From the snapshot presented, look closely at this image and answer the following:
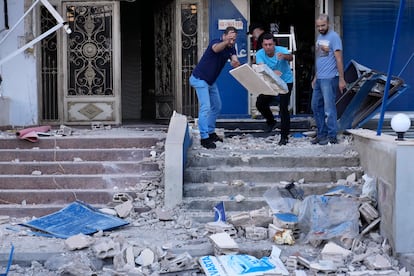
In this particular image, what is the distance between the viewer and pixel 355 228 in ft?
21.7

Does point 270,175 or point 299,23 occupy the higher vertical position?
point 299,23

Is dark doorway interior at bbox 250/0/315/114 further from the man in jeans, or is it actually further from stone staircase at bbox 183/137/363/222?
stone staircase at bbox 183/137/363/222

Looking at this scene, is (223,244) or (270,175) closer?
(223,244)

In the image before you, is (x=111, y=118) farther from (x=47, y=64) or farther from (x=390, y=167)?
(x=390, y=167)

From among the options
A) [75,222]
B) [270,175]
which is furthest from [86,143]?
[270,175]

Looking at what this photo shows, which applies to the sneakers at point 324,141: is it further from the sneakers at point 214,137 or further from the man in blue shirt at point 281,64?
the sneakers at point 214,137

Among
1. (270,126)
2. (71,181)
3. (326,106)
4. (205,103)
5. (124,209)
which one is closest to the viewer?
(124,209)

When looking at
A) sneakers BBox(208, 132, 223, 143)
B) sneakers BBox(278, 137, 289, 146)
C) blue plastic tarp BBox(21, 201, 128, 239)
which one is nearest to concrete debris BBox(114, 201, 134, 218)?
blue plastic tarp BBox(21, 201, 128, 239)

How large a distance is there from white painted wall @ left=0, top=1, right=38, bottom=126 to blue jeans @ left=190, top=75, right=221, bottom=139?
166 inches

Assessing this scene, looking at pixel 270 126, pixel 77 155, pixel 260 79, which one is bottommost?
pixel 77 155

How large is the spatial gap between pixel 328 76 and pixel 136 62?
8075 mm

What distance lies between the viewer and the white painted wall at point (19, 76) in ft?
38.7

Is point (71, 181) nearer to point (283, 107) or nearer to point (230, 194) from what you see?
point (230, 194)

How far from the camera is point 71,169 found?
340 inches
